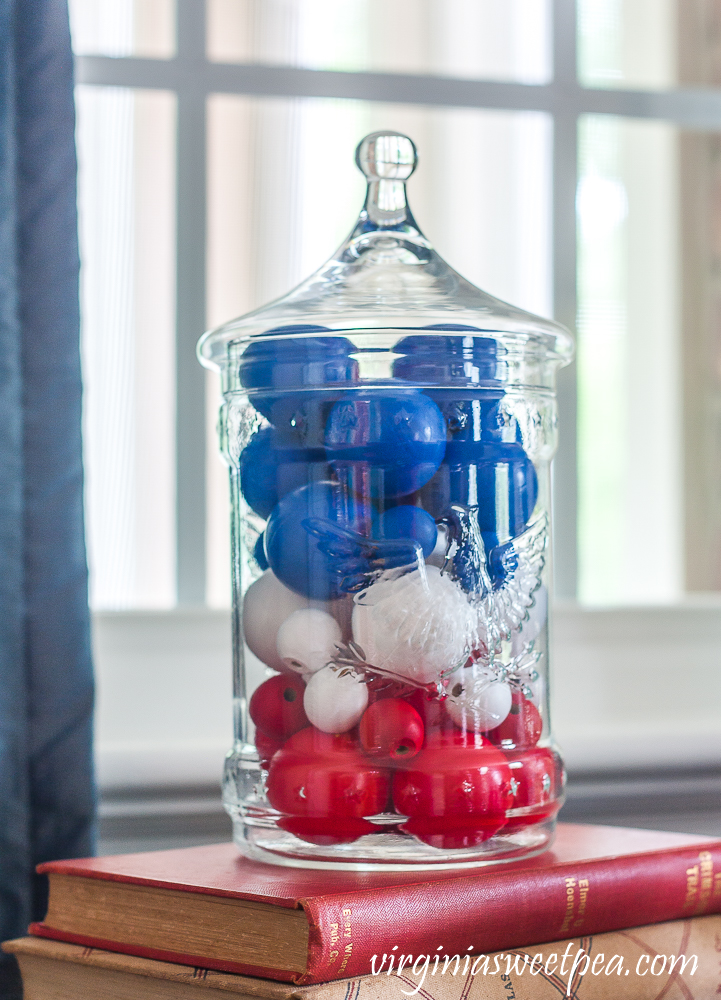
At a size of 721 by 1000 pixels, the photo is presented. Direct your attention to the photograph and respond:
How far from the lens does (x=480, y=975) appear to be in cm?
57

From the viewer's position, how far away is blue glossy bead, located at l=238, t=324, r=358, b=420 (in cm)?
65

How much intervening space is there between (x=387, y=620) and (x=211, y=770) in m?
0.40

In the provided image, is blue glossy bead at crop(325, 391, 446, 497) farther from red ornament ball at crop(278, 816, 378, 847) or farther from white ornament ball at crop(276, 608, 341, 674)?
red ornament ball at crop(278, 816, 378, 847)

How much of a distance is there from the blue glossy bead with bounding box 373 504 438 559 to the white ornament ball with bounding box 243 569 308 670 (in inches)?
2.7

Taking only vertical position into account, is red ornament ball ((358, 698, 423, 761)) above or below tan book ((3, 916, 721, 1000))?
above

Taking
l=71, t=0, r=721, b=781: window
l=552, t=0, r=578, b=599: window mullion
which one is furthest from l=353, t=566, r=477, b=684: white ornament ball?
l=552, t=0, r=578, b=599: window mullion

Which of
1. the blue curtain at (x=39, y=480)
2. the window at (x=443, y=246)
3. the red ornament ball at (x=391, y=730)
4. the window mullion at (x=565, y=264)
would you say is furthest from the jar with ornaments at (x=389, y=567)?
the window mullion at (x=565, y=264)

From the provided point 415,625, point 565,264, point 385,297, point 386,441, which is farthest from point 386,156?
point 565,264

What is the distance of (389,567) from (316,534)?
0.16 feet

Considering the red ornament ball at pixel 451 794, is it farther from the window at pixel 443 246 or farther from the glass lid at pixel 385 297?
the window at pixel 443 246

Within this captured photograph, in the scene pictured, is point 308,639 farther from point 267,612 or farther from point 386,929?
point 386,929

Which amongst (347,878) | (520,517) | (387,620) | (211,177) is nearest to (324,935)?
(347,878)

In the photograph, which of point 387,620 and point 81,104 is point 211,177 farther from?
point 387,620

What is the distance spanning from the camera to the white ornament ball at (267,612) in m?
0.65
